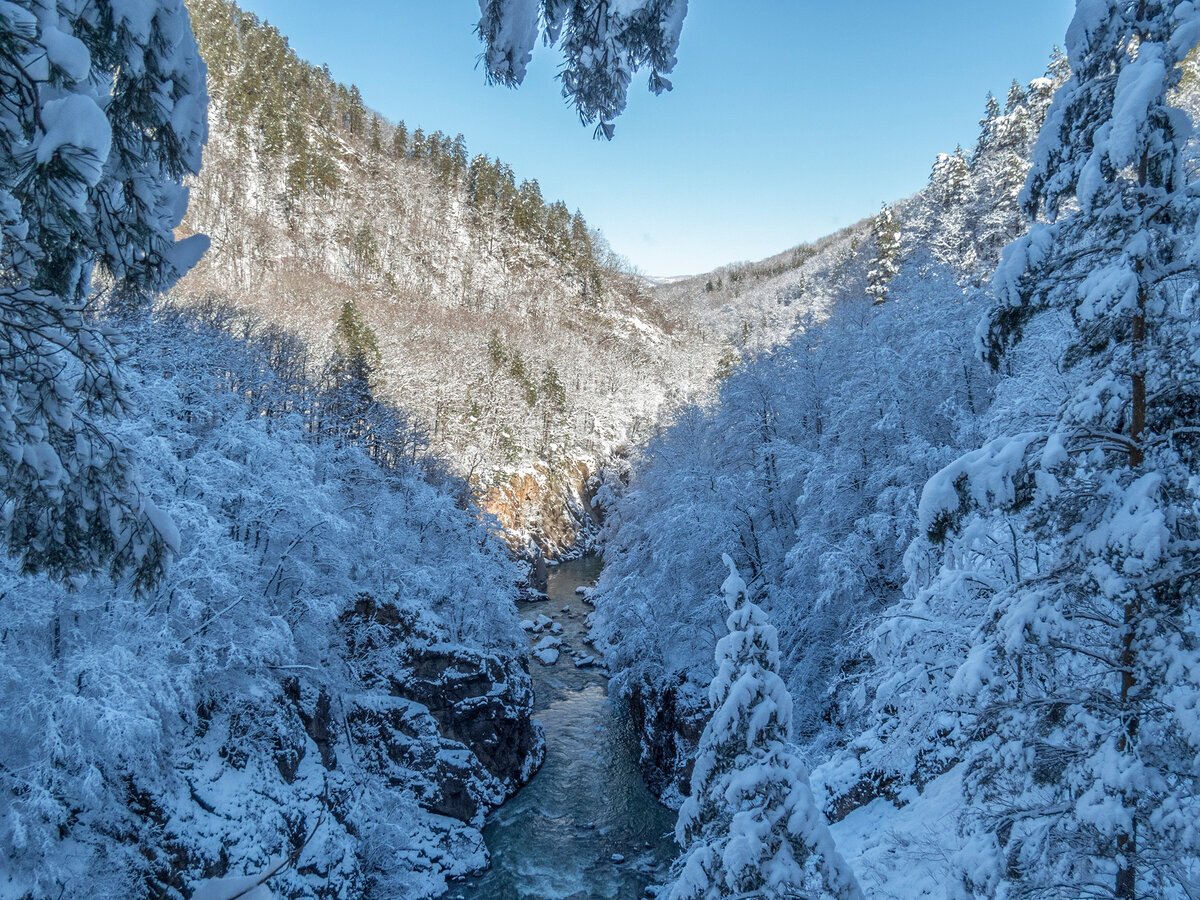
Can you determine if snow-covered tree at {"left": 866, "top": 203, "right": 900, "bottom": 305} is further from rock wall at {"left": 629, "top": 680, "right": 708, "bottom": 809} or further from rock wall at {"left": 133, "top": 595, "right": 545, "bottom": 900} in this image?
rock wall at {"left": 133, "top": 595, "right": 545, "bottom": 900}

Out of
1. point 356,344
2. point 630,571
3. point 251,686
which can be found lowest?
point 630,571

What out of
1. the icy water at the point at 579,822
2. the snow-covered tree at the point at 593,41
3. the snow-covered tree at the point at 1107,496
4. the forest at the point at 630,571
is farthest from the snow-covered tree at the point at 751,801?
the icy water at the point at 579,822

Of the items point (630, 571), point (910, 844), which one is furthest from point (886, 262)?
point (910, 844)

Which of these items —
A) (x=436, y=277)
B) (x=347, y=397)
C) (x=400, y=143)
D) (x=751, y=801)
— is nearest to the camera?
(x=751, y=801)

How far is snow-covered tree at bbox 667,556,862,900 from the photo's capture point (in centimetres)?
594

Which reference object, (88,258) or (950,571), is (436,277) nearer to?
(950,571)

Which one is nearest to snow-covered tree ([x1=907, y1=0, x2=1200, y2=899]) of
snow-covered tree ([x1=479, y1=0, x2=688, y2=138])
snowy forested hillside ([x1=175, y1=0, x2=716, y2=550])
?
A: snow-covered tree ([x1=479, y1=0, x2=688, y2=138])

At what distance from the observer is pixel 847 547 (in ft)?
47.9

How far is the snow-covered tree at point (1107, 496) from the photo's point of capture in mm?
3863

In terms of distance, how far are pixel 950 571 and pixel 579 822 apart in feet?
43.0

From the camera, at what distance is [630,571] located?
23094 millimetres

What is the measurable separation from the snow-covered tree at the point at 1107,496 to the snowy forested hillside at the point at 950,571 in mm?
23

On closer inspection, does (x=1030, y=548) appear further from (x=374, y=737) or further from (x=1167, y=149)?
(x=374, y=737)

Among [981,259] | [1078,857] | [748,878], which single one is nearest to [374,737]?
[748,878]
